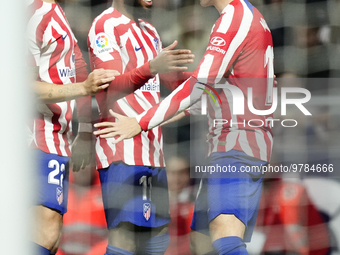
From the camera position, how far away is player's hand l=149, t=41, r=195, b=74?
2.76 feet

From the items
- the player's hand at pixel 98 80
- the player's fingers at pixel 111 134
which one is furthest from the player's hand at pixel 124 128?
the player's hand at pixel 98 80

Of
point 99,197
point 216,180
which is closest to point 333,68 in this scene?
point 216,180

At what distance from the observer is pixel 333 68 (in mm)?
965

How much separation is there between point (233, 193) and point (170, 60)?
1.23 feet

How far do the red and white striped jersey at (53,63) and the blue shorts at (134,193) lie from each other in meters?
0.15

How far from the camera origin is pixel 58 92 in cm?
90

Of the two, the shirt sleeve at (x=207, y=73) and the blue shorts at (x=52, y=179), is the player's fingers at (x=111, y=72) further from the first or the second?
the blue shorts at (x=52, y=179)

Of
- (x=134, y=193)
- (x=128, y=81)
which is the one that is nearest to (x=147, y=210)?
(x=134, y=193)

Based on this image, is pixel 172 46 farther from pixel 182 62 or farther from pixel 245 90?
pixel 245 90

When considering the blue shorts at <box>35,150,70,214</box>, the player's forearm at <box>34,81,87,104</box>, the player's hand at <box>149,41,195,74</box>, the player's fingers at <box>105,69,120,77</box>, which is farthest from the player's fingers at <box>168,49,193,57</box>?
the blue shorts at <box>35,150,70,214</box>

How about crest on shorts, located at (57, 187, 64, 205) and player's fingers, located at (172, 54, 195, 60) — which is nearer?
player's fingers, located at (172, 54, 195, 60)

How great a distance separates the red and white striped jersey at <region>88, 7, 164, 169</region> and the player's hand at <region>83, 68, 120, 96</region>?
13 millimetres

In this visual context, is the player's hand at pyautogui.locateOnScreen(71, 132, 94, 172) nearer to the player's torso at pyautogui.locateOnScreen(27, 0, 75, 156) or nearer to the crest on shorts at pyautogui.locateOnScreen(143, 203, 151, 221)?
the player's torso at pyautogui.locateOnScreen(27, 0, 75, 156)

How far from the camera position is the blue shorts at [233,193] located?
0.88 meters
